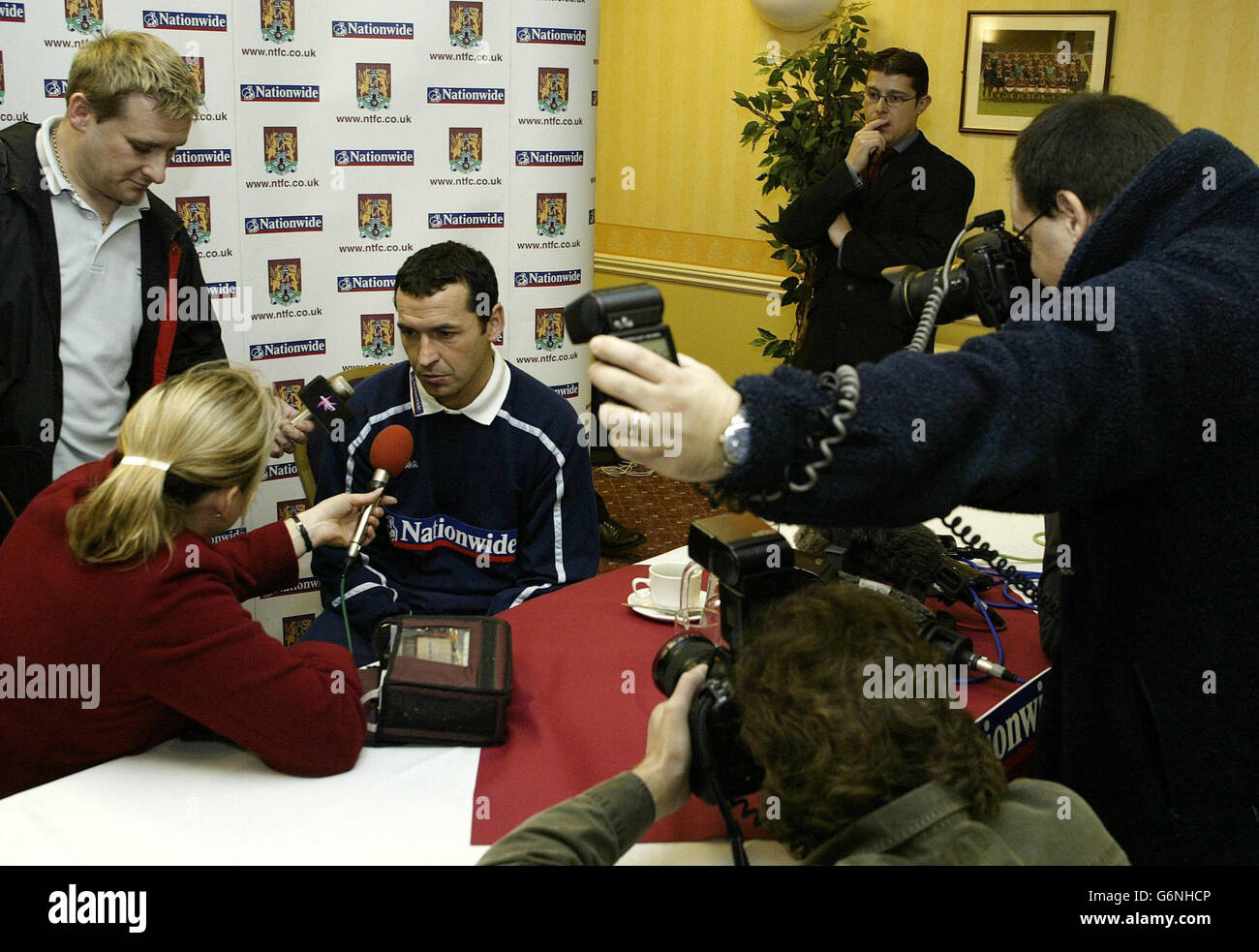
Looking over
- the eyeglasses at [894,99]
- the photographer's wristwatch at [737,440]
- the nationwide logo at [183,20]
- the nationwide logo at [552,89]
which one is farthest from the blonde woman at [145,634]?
the eyeglasses at [894,99]

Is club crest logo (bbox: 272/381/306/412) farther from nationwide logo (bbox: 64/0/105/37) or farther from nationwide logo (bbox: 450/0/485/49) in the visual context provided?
nationwide logo (bbox: 450/0/485/49)

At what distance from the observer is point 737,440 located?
3.00 ft

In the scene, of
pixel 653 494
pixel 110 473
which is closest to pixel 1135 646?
pixel 110 473

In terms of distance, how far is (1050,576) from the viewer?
81.7 inches

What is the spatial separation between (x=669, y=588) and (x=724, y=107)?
16.0 ft

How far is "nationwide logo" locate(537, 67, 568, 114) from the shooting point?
405 cm

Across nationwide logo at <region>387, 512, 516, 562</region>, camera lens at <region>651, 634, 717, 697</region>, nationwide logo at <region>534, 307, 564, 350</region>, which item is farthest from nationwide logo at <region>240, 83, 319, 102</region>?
camera lens at <region>651, 634, 717, 697</region>

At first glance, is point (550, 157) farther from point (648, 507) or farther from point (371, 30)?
point (648, 507)

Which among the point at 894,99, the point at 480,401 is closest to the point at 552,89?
the point at 894,99

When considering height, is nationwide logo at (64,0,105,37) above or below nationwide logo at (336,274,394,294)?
above

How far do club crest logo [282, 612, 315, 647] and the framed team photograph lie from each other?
3.79 m

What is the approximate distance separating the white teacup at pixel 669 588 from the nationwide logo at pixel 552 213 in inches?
88.9

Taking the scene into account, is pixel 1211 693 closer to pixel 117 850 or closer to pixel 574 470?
pixel 117 850

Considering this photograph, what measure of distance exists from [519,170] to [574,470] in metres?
1.80
